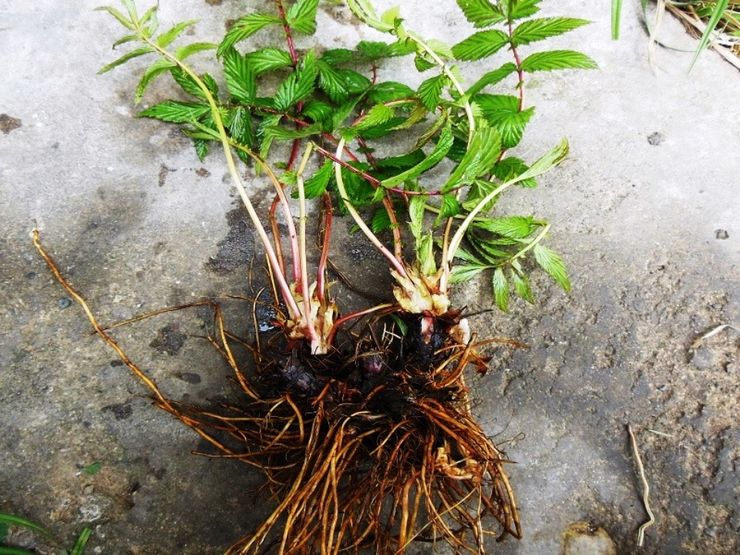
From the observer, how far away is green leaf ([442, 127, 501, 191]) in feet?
3.56

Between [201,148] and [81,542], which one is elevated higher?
[201,148]

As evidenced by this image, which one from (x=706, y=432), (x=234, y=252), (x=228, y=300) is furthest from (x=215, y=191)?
(x=706, y=432)

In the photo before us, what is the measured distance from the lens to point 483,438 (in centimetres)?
113

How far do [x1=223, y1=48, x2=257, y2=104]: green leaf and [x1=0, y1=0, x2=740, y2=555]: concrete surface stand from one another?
20 cm

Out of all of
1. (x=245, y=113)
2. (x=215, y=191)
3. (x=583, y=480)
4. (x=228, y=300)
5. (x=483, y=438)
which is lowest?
(x=583, y=480)

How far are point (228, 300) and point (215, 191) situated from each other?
277 mm

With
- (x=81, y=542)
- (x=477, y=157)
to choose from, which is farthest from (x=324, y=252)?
(x=81, y=542)

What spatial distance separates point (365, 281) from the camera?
4.36ft

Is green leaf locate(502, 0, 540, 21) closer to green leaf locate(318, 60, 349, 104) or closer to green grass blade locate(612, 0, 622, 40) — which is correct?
green grass blade locate(612, 0, 622, 40)

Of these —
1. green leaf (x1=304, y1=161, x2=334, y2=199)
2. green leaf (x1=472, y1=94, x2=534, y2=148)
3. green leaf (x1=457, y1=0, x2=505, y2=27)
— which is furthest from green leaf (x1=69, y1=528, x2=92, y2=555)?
green leaf (x1=457, y1=0, x2=505, y2=27)

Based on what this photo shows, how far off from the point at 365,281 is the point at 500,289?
0.30 m

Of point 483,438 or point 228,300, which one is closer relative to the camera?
point 483,438

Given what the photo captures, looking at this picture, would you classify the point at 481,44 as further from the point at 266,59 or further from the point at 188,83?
the point at 188,83

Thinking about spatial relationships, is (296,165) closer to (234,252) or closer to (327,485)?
(234,252)
